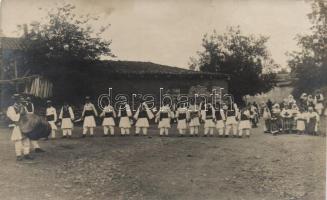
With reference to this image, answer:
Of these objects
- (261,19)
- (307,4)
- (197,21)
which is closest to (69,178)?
(197,21)

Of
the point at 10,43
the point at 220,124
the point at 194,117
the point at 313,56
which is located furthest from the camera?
the point at 220,124

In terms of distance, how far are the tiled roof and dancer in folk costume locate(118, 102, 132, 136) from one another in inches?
77.8

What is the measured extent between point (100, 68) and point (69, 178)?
2086mm

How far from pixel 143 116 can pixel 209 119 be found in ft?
4.64

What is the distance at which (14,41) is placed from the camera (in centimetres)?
681

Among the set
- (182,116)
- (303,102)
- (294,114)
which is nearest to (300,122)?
(294,114)

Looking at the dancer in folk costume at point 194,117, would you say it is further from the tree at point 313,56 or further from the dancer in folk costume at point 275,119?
the tree at point 313,56

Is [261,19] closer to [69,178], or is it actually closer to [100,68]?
[100,68]

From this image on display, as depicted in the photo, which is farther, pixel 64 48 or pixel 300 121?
pixel 300 121

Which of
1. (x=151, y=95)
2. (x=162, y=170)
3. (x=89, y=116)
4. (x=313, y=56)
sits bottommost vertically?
(x=162, y=170)

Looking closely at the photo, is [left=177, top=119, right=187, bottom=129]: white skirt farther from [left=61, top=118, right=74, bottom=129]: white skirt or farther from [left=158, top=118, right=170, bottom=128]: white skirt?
[left=61, top=118, right=74, bottom=129]: white skirt

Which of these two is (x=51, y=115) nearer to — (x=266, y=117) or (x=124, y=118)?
(x=124, y=118)

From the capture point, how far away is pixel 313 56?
757 centimetres

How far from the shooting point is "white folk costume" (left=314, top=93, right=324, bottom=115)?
297 inches
